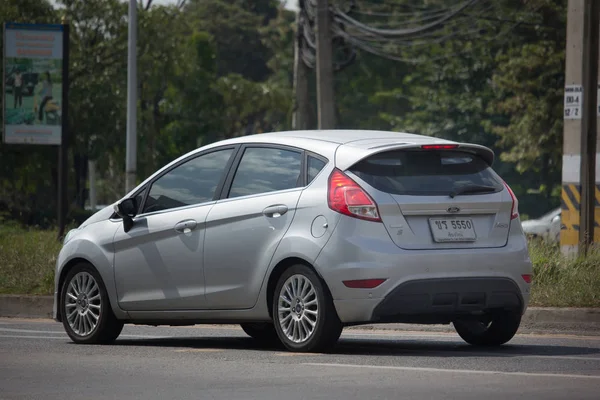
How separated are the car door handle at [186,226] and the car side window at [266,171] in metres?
0.35

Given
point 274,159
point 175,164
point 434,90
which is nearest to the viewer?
point 274,159

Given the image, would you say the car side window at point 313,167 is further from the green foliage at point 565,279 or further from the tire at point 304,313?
the green foliage at point 565,279

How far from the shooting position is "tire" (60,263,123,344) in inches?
417

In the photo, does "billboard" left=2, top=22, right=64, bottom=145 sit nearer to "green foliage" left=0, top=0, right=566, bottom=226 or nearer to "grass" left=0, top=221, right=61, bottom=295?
"grass" left=0, top=221, right=61, bottom=295

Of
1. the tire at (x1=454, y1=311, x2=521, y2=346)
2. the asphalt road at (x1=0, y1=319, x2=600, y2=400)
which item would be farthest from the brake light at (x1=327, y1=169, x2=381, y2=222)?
the tire at (x1=454, y1=311, x2=521, y2=346)

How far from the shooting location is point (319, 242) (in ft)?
29.5

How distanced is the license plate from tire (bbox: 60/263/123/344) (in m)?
2.93

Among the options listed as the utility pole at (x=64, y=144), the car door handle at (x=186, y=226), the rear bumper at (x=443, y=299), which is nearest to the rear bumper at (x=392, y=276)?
the rear bumper at (x=443, y=299)

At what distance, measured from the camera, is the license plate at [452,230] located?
359 inches

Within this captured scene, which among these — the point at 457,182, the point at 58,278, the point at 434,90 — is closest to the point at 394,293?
the point at 457,182

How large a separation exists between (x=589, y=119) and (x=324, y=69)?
12.1m

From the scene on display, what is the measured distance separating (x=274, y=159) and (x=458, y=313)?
5.84ft

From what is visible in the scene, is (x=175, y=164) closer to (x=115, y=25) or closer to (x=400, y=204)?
(x=400, y=204)

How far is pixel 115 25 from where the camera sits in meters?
40.9
